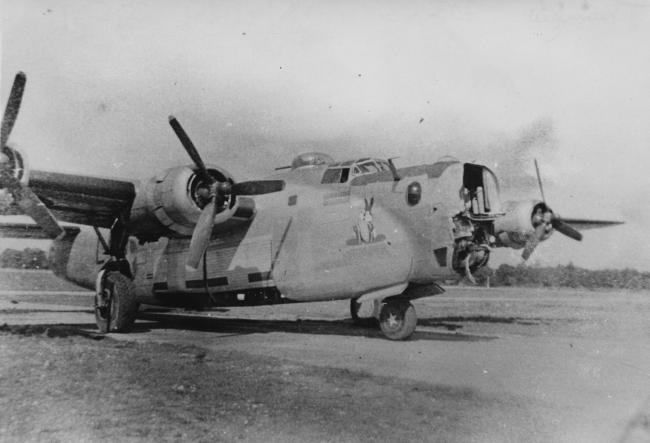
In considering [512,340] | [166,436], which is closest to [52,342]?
[166,436]

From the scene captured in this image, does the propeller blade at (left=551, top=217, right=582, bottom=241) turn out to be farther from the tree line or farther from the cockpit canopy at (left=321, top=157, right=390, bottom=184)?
the tree line

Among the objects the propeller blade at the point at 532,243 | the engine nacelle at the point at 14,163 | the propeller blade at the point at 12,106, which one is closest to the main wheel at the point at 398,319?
the propeller blade at the point at 532,243

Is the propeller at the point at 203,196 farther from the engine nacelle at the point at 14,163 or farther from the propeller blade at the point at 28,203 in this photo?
the engine nacelle at the point at 14,163

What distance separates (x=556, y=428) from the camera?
5105mm

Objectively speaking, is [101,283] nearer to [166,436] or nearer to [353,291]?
[353,291]

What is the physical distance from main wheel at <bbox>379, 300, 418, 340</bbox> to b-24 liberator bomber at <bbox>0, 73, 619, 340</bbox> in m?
0.02

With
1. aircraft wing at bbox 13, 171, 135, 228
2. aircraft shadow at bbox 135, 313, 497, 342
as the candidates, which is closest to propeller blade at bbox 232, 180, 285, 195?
aircraft wing at bbox 13, 171, 135, 228

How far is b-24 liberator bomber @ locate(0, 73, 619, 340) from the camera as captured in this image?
9445 mm

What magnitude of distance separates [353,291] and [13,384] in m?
5.53

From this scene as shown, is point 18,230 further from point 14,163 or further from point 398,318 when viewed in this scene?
point 398,318

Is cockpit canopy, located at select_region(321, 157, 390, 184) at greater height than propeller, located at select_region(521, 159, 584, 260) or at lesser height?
greater

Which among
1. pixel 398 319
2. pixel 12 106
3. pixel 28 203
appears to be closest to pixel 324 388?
pixel 398 319

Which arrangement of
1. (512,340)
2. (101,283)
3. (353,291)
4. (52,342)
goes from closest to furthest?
(52,342) → (353,291) → (512,340) → (101,283)

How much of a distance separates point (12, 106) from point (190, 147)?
3098 mm
